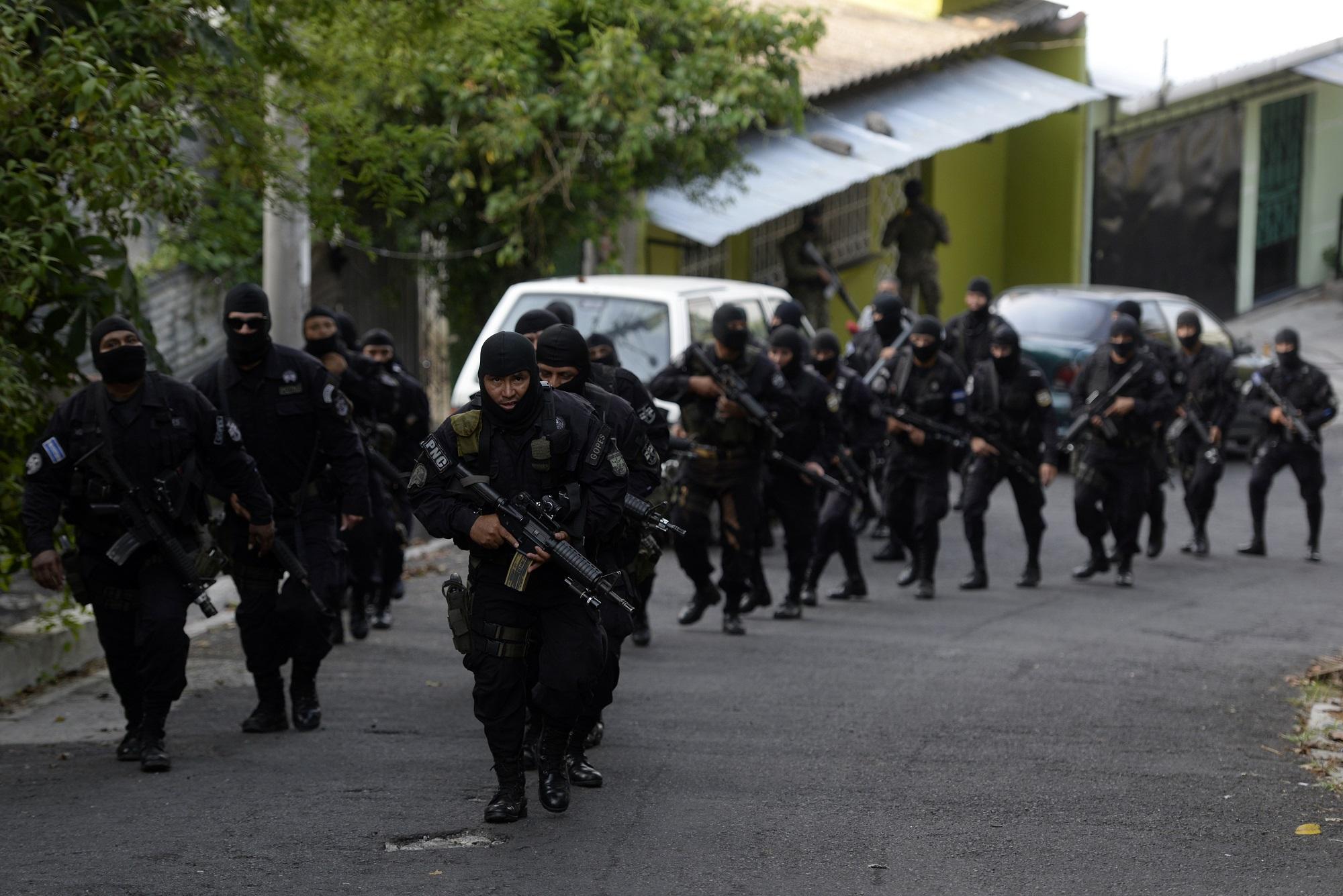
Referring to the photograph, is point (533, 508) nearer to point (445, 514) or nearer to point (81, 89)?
point (445, 514)

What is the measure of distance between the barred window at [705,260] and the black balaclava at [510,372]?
13.7 m

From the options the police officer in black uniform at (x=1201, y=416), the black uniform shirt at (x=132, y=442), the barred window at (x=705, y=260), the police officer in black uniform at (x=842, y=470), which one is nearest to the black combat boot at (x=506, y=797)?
the black uniform shirt at (x=132, y=442)

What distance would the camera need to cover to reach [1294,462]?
13.5 m

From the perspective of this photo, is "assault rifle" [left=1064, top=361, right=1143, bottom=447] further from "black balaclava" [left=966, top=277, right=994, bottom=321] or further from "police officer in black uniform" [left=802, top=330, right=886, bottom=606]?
"black balaclava" [left=966, top=277, right=994, bottom=321]

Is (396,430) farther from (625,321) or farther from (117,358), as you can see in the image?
(117,358)

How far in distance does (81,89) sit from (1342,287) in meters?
25.5

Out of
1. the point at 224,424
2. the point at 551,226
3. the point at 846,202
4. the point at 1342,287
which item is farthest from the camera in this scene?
the point at 1342,287

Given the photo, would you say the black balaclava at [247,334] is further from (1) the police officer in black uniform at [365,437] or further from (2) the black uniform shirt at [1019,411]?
(2) the black uniform shirt at [1019,411]

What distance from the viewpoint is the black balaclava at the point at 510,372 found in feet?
18.9

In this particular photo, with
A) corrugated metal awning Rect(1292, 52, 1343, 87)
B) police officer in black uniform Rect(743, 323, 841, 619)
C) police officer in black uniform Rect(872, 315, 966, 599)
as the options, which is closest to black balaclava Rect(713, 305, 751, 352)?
police officer in black uniform Rect(743, 323, 841, 619)

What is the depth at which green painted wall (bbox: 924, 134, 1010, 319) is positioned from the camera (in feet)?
80.1

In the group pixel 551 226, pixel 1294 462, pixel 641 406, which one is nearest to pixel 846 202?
pixel 551 226

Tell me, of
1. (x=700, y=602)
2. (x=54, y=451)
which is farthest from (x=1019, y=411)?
(x=54, y=451)

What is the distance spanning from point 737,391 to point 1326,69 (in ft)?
57.8
